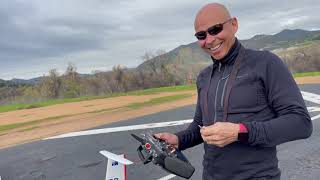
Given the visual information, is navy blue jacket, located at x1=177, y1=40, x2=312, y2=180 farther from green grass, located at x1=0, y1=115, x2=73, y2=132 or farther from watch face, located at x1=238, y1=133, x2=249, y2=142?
green grass, located at x1=0, y1=115, x2=73, y2=132

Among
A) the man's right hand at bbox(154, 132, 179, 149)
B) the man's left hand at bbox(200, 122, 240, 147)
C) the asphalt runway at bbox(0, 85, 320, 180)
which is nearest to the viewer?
the man's left hand at bbox(200, 122, 240, 147)

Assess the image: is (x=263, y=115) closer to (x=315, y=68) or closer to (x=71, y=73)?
(x=71, y=73)

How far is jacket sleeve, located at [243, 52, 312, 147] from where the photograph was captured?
224 cm

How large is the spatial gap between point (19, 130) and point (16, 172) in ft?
24.7

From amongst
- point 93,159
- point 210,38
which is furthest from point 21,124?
point 210,38

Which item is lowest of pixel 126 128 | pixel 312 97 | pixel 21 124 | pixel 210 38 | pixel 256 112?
pixel 21 124

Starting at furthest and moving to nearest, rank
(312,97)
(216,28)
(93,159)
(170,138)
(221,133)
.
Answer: (312,97), (93,159), (170,138), (216,28), (221,133)

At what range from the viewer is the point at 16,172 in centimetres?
886

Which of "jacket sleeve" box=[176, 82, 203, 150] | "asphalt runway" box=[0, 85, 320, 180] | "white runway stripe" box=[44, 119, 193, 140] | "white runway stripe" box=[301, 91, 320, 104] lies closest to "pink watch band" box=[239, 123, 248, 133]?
"jacket sleeve" box=[176, 82, 203, 150]

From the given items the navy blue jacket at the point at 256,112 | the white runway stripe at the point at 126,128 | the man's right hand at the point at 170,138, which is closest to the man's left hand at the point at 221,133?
the navy blue jacket at the point at 256,112

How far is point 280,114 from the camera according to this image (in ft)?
7.58

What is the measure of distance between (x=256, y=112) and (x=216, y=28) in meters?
0.53

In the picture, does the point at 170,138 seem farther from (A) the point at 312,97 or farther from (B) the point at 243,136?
(A) the point at 312,97

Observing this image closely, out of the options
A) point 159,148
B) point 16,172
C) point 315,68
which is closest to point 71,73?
point 315,68
